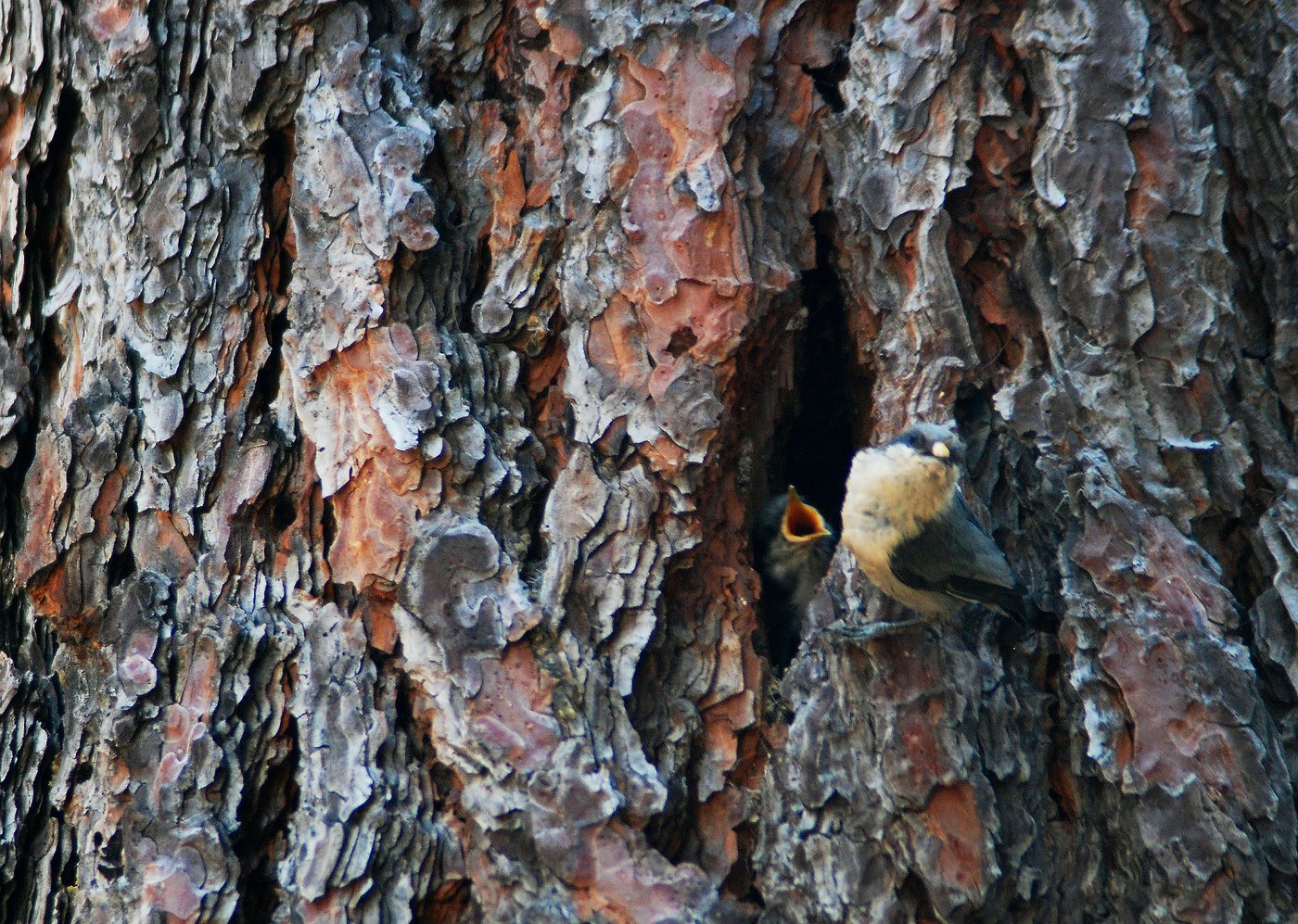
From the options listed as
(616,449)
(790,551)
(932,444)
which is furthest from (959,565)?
(790,551)

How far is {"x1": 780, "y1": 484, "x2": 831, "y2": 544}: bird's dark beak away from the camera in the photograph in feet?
12.1

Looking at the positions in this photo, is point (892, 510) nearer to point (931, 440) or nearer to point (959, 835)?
point (931, 440)

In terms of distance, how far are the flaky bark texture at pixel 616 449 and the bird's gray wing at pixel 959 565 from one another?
0.49 ft

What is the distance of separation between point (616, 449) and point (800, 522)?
1.16 metres

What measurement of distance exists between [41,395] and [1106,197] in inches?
106

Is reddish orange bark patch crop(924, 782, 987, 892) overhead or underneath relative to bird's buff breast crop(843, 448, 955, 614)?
underneath

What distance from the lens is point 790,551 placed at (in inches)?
144

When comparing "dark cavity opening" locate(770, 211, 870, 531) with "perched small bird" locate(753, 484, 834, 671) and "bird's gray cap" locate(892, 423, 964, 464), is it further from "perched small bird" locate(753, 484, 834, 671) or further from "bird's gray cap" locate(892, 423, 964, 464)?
"bird's gray cap" locate(892, 423, 964, 464)

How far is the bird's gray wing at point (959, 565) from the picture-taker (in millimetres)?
2543

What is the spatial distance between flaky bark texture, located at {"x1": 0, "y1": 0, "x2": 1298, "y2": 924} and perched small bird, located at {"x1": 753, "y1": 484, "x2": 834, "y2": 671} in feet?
1.76

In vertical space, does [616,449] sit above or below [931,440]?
below

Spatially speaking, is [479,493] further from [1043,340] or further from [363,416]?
[1043,340]

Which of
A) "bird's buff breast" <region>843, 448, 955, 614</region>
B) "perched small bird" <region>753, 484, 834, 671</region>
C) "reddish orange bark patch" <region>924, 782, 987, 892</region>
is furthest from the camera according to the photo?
"perched small bird" <region>753, 484, 834, 671</region>

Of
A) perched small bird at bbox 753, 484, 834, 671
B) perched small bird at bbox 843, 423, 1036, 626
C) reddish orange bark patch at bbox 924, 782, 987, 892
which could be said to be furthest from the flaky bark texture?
perched small bird at bbox 753, 484, 834, 671
